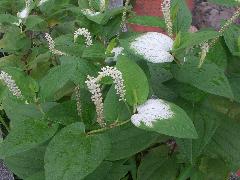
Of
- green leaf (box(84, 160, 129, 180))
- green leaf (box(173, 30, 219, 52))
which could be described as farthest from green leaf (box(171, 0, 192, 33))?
green leaf (box(84, 160, 129, 180))

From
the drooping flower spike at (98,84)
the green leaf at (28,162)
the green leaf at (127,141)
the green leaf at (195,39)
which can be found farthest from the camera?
the green leaf at (28,162)

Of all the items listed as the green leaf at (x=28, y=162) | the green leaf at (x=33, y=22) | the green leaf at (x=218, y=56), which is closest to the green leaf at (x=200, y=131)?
the green leaf at (x=218, y=56)

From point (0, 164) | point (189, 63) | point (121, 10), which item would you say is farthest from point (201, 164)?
point (0, 164)

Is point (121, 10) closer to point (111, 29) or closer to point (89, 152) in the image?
point (111, 29)

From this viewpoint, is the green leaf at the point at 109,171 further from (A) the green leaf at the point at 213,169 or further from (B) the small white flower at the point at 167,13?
(B) the small white flower at the point at 167,13

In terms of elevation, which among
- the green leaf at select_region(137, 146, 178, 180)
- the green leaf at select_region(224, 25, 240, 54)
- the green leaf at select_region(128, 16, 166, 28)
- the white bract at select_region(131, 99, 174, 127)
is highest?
the green leaf at select_region(128, 16, 166, 28)

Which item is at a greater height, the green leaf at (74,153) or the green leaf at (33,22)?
the green leaf at (33,22)

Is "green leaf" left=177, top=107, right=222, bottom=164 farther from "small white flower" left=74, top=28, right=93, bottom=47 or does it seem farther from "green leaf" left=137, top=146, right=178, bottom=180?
"small white flower" left=74, top=28, right=93, bottom=47

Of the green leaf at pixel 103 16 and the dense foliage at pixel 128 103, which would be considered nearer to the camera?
the dense foliage at pixel 128 103
